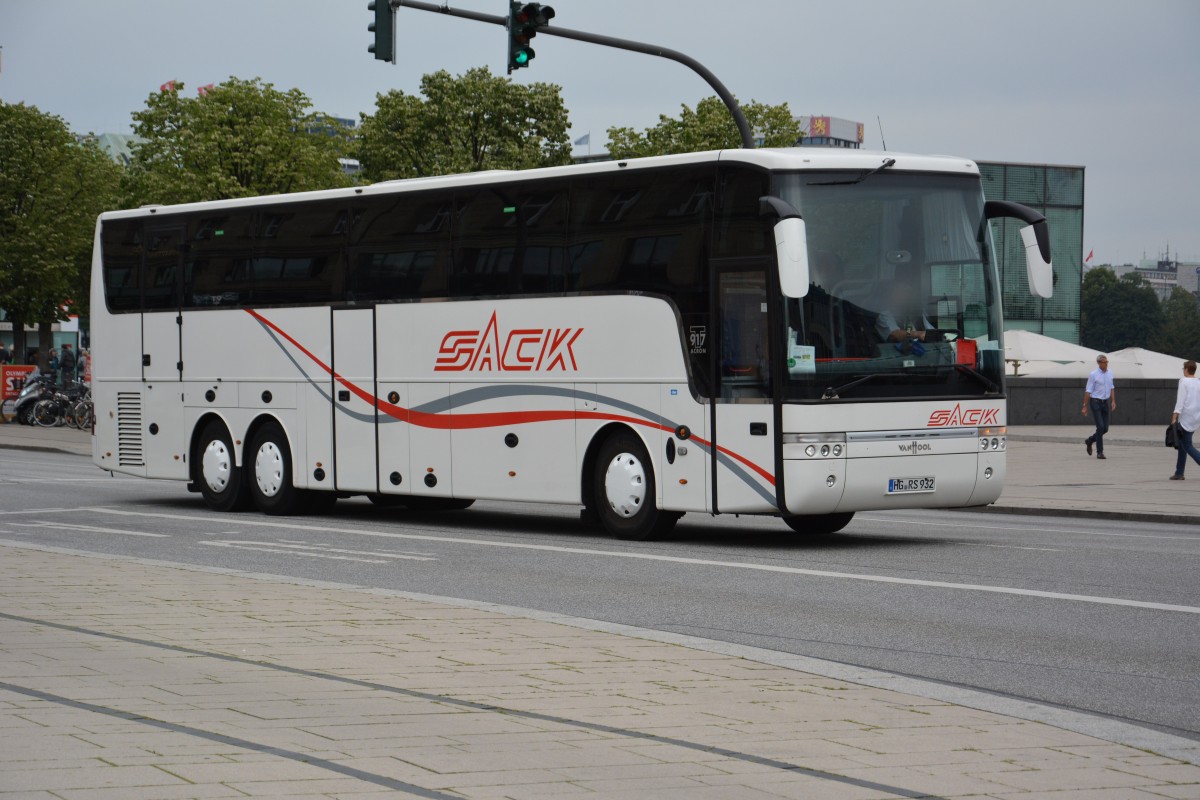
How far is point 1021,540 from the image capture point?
648 inches

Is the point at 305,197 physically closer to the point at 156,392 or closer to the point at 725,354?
the point at 156,392

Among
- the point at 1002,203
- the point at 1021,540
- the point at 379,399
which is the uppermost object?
the point at 1002,203

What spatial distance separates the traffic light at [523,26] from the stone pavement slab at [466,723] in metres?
13.9

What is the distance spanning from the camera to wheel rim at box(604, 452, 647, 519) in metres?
16.1

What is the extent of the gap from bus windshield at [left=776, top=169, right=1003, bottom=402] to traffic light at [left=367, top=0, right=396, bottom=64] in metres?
9.27

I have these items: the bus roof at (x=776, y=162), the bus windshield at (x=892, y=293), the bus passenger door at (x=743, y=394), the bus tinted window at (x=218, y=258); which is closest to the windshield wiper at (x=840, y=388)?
the bus windshield at (x=892, y=293)

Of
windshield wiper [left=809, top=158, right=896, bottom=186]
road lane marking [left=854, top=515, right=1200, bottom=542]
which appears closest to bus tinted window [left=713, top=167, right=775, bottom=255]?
windshield wiper [left=809, top=158, right=896, bottom=186]

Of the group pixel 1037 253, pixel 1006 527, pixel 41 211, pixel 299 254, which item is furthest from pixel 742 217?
pixel 41 211

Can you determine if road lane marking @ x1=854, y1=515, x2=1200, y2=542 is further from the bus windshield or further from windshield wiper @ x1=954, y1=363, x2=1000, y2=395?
the bus windshield

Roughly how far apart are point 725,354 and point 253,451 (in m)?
7.21

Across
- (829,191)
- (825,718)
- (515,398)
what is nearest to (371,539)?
(515,398)

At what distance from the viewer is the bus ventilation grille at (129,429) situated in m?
21.8

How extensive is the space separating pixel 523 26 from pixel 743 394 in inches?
368

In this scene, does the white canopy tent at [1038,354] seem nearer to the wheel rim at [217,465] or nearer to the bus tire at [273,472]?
the wheel rim at [217,465]
